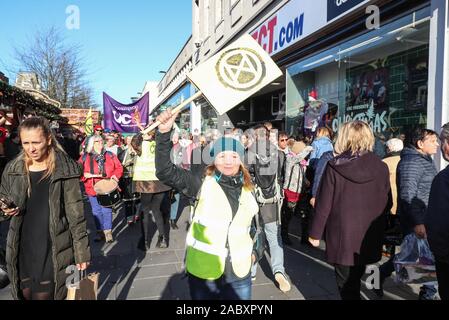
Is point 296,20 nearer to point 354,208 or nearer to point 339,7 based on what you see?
point 339,7

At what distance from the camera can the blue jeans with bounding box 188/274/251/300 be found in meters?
2.47


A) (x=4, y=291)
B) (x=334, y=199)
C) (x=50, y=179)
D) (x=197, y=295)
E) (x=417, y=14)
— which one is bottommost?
(x=4, y=291)

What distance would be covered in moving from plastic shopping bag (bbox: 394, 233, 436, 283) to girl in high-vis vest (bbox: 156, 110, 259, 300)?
2.04m

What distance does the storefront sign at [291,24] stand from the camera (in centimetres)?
767

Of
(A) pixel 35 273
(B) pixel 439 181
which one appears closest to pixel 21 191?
(A) pixel 35 273

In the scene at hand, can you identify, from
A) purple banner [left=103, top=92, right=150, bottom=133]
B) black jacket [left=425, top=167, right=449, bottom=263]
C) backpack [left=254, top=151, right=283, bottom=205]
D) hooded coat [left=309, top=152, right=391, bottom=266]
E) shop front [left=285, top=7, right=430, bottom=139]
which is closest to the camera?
black jacket [left=425, top=167, right=449, bottom=263]

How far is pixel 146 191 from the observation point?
578 centimetres

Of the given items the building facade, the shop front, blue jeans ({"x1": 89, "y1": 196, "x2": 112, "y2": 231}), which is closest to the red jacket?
blue jeans ({"x1": 89, "y1": 196, "x2": 112, "y2": 231})

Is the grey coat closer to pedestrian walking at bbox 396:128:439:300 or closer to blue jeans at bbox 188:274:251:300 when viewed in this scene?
pedestrian walking at bbox 396:128:439:300

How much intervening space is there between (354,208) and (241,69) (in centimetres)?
148

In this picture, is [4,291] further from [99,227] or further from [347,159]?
[347,159]

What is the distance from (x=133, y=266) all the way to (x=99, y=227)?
1627 mm

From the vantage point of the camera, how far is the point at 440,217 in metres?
2.37

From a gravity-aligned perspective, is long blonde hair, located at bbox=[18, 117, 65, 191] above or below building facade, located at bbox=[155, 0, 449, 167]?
below
